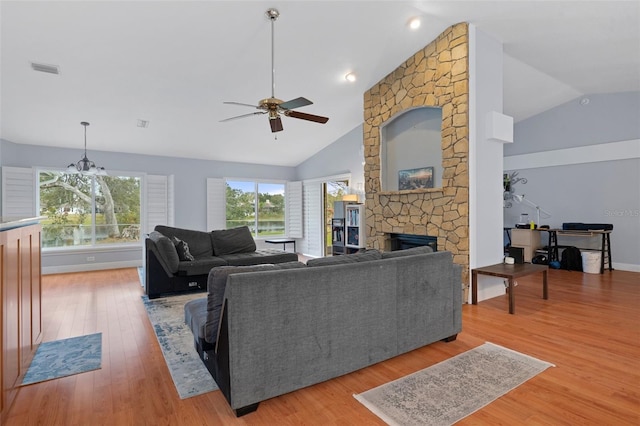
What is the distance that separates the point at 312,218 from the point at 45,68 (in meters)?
6.00

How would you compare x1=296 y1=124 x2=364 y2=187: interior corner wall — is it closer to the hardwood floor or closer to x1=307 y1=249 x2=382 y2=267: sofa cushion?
the hardwood floor

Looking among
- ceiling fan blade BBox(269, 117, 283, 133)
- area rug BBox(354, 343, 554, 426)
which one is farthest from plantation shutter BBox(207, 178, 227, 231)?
area rug BBox(354, 343, 554, 426)

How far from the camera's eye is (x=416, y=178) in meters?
5.29

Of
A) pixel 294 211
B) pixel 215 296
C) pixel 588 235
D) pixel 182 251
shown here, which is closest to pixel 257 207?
pixel 294 211

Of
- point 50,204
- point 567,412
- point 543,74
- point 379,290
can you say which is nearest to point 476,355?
point 567,412

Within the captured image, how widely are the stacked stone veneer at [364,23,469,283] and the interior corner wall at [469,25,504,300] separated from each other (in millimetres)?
102

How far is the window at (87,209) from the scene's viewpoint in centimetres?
657

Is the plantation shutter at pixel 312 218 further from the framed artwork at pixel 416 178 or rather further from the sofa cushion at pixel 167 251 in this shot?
Result: the sofa cushion at pixel 167 251

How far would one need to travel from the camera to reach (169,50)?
4062mm

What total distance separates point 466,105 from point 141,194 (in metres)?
A: 6.69

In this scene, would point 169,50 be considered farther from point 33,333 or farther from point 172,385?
point 172,385

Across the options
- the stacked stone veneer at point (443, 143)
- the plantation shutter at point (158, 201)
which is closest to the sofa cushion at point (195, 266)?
the stacked stone veneer at point (443, 143)

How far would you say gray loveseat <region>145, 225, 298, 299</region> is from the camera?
4.62 meters

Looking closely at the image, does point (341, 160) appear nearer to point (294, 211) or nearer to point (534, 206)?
point (294, 211)
